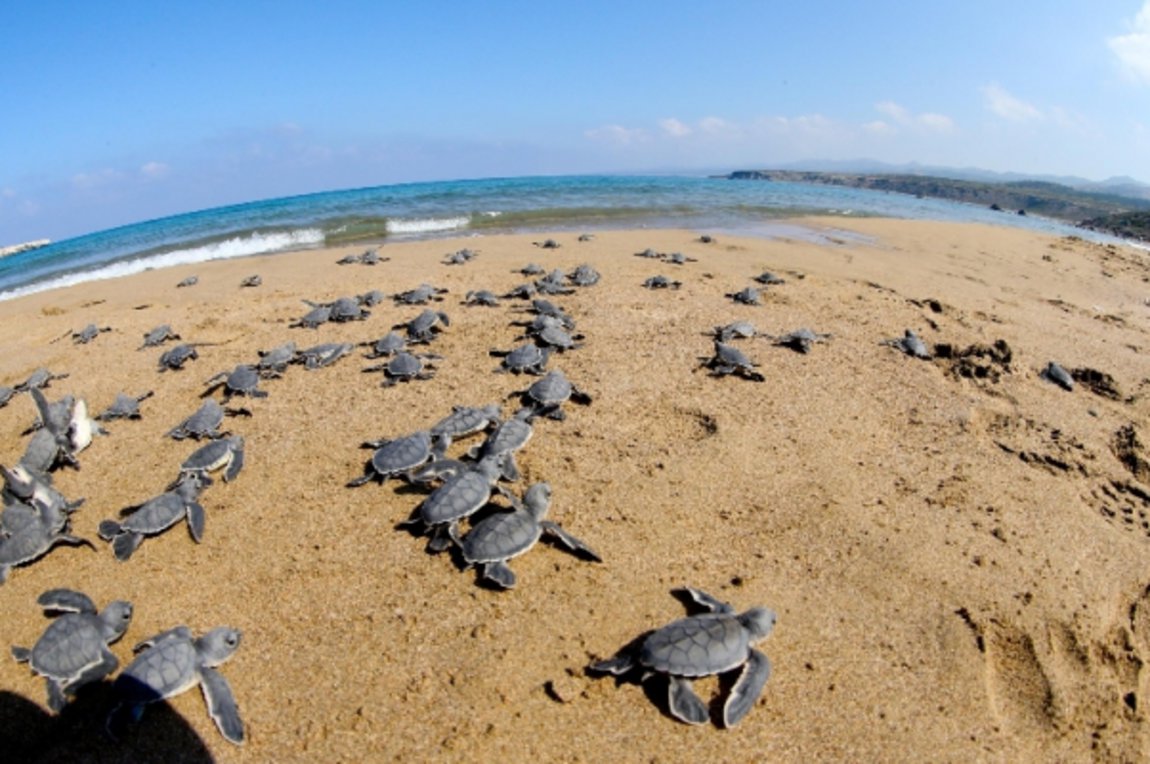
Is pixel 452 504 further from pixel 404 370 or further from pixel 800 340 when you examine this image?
pixel 800 340

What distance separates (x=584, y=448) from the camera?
4754mm

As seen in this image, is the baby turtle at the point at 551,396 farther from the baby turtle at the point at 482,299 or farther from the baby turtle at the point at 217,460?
the baby turtle at the point at 482,299

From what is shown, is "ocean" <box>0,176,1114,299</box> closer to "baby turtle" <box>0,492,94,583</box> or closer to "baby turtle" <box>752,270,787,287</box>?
"baby turtle" <box>752,270,787,287</box>

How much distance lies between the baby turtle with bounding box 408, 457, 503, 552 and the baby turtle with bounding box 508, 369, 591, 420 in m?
1.26

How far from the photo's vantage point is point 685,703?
2.71 meters

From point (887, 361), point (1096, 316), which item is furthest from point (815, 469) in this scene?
point (1096, 316)

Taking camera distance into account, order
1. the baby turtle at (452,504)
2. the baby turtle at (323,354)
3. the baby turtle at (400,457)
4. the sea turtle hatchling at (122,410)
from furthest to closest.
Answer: the baby turtle at (323,354) < the sea turtle hatchling at (122,410) < the baby turtle at (400,457) < the baby turtle at (452,504)

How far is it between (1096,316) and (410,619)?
11.3 meters

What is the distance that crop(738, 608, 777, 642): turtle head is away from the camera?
9.70ft

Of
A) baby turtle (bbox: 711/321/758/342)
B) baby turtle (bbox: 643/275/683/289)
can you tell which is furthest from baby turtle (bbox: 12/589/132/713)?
baby turtle (bbox: 643/275/683/289)

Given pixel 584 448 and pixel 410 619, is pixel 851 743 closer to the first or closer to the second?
pixel 410 619

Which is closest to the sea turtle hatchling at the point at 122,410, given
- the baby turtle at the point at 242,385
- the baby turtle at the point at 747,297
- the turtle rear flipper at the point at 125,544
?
the baby turtle at the point at 242,385

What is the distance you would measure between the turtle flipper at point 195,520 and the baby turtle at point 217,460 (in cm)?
Result: 41

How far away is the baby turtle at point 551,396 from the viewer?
5266 millimetres
